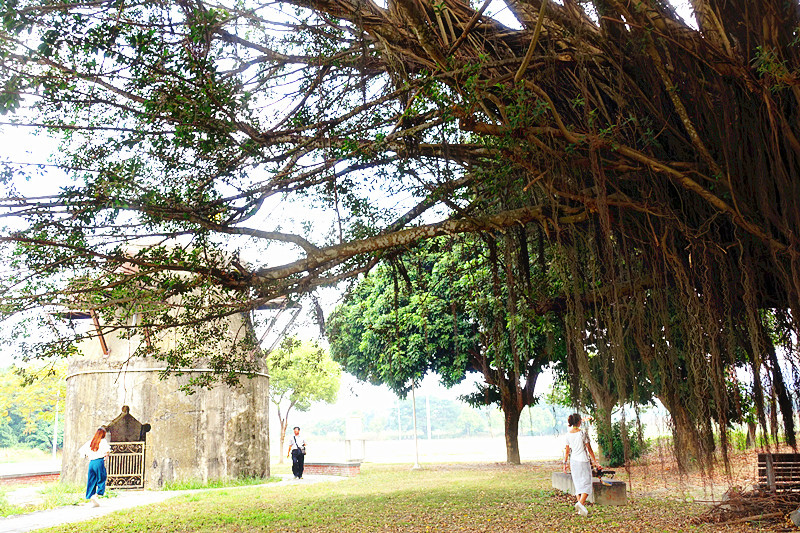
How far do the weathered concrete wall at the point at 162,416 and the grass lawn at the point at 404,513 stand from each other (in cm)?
306

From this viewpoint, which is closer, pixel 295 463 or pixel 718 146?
pixel 718 146

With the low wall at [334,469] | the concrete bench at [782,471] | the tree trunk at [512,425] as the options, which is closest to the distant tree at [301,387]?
the low wall at [334,469]

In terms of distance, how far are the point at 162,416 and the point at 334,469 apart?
20.2 feet

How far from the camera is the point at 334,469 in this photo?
18750 mm

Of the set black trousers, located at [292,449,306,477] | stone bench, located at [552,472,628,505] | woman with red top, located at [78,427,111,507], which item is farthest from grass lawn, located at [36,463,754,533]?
black trousers, located at [292,449,306,477]

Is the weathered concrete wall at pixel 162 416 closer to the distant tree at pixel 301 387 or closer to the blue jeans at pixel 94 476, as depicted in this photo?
the blue jeans at pixel 94 476

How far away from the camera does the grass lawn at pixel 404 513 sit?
7141 millimetres

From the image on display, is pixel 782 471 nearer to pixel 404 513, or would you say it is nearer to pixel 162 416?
pixel 404 513

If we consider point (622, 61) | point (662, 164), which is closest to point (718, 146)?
point (662, 164)

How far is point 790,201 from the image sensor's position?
5562 mm

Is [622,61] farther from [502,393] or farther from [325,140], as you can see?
[502,393]

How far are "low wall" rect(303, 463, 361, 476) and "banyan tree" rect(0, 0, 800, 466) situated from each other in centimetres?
1204

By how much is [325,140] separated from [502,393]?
43.0 feet

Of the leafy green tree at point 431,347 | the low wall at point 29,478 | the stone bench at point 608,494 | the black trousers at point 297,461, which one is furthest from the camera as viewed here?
the low wall at point 29,478
